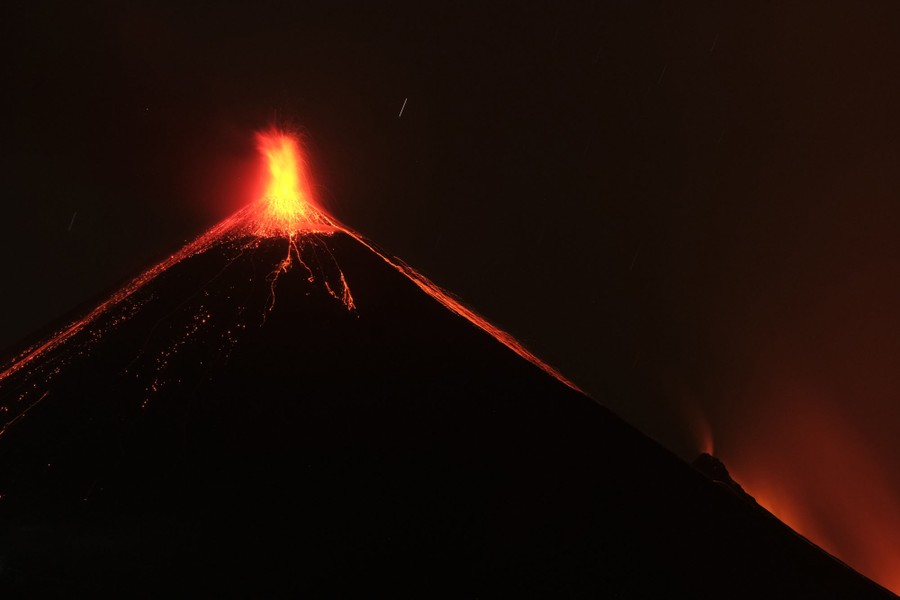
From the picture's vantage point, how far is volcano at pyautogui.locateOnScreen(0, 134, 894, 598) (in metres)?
4.04

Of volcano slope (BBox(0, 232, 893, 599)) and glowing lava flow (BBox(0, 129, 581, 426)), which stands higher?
glowing lava flow (BBox(0, 129, 581, 426))

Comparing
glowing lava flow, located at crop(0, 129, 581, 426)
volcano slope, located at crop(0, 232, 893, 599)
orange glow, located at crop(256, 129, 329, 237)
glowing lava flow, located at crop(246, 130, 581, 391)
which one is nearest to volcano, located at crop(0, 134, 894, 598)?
volcano slope, located at crop(0, 232, 893, 599)

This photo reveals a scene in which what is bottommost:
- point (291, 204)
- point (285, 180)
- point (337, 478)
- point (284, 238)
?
point (337, 478)

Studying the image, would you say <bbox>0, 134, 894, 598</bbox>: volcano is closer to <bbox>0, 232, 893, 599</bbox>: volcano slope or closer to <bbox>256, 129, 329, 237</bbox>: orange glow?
<bbox>0, 232, 893, 599</bbox>: volcano slope

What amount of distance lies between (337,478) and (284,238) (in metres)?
4.98

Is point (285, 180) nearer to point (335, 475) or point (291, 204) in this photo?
point (291, 204)

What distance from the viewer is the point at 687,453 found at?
14609 mm

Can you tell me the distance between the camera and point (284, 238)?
8.75 meters

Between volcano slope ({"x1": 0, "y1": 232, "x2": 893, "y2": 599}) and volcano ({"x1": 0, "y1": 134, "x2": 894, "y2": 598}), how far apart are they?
18mm

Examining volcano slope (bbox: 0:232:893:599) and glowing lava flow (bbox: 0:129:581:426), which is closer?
volcano slope (bbox: 0:232:893:599)

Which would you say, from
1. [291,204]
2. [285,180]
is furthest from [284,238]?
[285,180]

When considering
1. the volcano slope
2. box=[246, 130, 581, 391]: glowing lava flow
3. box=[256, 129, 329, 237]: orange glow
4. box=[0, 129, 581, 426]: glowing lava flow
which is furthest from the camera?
box=[256, 129, 329, 237]: orange glow

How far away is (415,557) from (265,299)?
3.90m

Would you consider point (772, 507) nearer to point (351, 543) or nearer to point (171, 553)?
point (351, 543)
